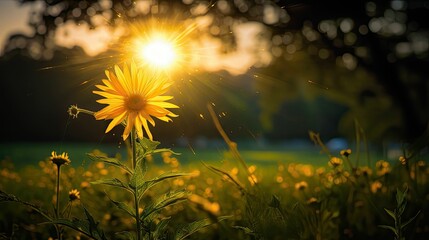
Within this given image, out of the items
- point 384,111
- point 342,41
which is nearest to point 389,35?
point 342,41

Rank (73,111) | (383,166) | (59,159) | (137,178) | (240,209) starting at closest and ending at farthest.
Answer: (137,178) < (73,111) < (59,159) < (240,209) < (383,166)

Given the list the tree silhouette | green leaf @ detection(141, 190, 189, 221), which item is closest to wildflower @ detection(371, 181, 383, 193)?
green leaf @ detection(141, 190, 189, 221)

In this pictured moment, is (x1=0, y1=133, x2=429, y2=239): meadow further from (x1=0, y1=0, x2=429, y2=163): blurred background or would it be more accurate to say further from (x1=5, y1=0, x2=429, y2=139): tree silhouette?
(x1=5, y1=0, x2=429, y2=139): tree silhouette

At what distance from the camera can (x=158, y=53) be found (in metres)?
1.85

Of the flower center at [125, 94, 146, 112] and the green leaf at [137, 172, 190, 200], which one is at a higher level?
the flower center at [125, 94, 146, 112]

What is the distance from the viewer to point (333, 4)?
7.23 m

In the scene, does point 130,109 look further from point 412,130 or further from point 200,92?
point 412,130

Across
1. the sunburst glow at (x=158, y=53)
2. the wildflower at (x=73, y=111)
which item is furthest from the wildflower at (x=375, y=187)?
the wildflower at (x=73, y=111)

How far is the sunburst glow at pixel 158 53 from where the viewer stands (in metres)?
1.74

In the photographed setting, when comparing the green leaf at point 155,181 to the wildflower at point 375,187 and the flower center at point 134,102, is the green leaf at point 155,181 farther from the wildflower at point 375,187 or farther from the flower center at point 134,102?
the wildflower at point 375,187

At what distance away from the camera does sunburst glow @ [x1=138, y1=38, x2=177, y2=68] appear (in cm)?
174

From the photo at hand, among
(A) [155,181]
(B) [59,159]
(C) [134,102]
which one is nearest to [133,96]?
(C) [134,102]

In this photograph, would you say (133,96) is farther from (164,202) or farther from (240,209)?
(240,209)

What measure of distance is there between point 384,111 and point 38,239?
1253 centimetres
